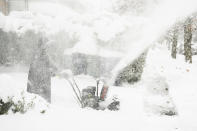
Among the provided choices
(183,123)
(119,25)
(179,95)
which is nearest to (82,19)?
(119,25)

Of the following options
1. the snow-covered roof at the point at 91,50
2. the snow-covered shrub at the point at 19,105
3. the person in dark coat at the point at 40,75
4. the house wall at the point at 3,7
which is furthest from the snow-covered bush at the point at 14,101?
the house wall at the point at 3,7

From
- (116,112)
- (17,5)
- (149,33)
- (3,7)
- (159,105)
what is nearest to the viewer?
(116,112)

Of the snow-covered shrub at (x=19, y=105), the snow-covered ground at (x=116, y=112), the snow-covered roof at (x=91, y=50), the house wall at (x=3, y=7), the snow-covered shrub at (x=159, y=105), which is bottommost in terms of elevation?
the snow-covered shrub at (x=159, y=105)

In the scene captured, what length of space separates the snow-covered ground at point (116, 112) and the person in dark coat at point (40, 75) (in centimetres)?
39

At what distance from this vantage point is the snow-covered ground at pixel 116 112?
5.37m

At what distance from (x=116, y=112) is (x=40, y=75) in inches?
111

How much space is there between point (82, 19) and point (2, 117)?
21.5 ft

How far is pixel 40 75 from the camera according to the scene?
8492 millimetres

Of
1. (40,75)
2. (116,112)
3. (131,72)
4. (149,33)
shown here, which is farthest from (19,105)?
(149,33)

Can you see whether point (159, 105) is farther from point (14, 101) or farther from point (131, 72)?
point (14, 101)

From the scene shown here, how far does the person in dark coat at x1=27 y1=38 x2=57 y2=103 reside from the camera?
845cm

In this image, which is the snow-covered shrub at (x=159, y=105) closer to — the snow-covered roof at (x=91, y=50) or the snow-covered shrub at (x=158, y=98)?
the snow-covered shrub at (x=158, y=98)

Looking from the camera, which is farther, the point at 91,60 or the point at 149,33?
the point at 91,60

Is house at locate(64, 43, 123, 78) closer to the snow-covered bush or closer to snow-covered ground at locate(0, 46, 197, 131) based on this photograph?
snow-covered ground at locate(0, 46, 197, 131)
